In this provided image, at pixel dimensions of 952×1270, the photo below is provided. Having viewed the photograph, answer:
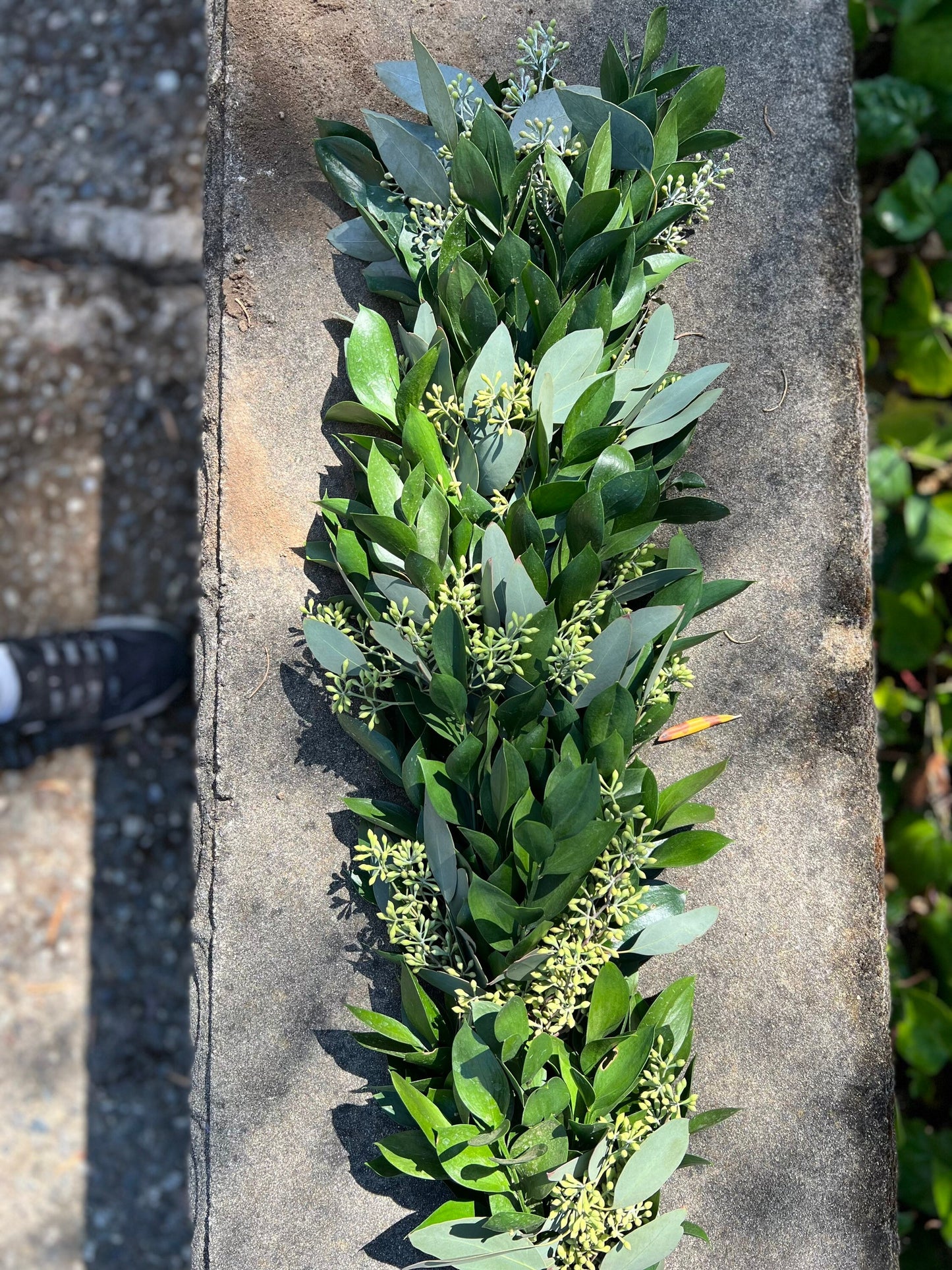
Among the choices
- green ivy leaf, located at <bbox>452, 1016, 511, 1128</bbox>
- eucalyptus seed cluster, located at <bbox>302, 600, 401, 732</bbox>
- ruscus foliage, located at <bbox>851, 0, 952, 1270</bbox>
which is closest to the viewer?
green ivy leaf, located at <bbox>452, 1016, 511, 1128</bbox>

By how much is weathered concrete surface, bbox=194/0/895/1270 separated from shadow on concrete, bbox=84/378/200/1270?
786 mm

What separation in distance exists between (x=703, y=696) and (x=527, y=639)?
1.26 ft

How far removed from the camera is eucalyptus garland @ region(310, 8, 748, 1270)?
37.8 inches

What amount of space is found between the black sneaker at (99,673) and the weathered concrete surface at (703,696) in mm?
775

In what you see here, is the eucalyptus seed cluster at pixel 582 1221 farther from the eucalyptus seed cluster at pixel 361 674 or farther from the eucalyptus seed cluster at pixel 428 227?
the eucalyptus seed cluster at pixel 428 227

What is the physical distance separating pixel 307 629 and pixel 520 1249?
0.67 meters

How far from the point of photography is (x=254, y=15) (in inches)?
49.0

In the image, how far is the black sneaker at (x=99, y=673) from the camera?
1870mm

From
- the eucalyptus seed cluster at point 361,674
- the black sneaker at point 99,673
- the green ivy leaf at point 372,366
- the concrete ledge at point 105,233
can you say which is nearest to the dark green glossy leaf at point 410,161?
the green ivy leaf at point 372,366

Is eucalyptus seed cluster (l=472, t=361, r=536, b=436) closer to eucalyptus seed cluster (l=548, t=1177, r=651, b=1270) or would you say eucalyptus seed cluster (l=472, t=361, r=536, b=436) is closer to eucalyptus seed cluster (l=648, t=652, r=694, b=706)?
eucalyptus seed cluster (l=648, t=652, r=694, b=706)

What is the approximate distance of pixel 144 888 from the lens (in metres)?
1.91

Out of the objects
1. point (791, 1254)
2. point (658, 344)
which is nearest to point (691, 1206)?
point (791, 1254)

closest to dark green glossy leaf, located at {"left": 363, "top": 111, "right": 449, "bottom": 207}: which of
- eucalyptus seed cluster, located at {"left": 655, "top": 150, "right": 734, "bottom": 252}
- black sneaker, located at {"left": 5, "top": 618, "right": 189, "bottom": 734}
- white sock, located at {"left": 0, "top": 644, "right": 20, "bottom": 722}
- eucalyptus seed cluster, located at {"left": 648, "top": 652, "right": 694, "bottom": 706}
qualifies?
eucalyptus seed cluster, located at {"left": 655, "top": 150, "right": 734, "bottom": 252}

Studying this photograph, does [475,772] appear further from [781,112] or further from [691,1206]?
[781,112]
